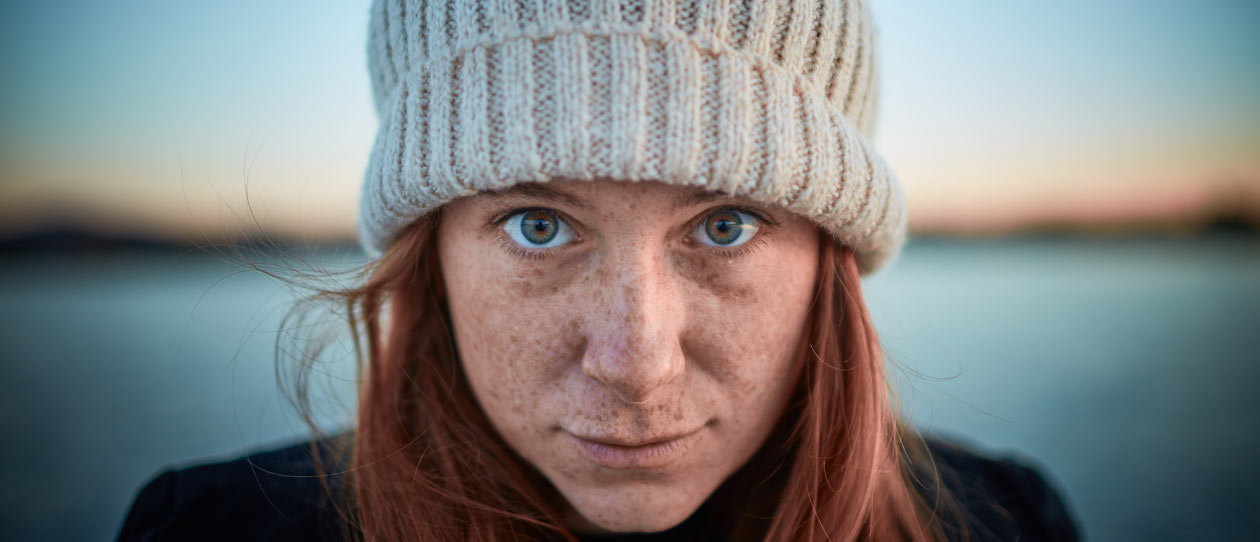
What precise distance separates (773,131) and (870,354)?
23.4 inches

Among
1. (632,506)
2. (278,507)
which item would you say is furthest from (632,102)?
(278,507)

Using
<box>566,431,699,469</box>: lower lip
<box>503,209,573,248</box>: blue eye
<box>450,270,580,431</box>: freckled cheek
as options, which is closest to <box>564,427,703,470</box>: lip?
<box>566,431,699,469</box>: lower lip

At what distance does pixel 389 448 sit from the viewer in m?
1.44

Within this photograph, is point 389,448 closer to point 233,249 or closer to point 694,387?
point 233,249

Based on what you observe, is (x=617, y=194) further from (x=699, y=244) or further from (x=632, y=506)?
(x=632, y=506)

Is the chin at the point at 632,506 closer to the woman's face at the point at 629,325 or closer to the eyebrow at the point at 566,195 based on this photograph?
the woman's face at the point at 629,325

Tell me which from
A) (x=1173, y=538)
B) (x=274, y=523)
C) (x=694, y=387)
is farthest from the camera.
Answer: (x=1173, y=538)

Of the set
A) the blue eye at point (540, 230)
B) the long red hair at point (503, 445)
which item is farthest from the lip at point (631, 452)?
the blue eye at point (540, 230)

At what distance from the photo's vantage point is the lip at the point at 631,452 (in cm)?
116

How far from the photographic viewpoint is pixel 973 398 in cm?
640

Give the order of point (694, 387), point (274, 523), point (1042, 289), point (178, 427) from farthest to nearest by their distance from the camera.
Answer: point (1042, 289)
point (178, 427)
point (274, 523)
point (694, 387)

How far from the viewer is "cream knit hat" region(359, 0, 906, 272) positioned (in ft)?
3.31

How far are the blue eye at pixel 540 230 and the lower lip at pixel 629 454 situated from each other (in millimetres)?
375

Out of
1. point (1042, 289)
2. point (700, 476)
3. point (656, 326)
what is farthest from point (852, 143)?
point (1042, 289)
